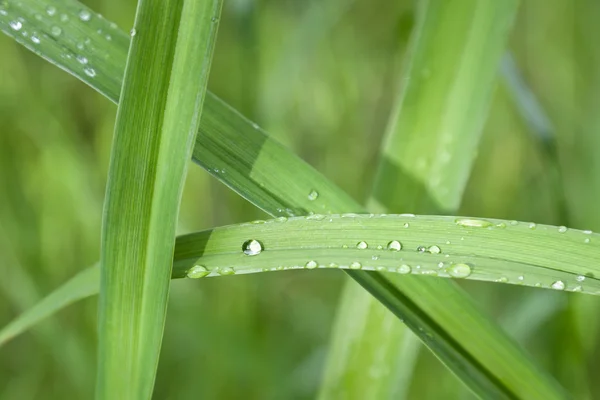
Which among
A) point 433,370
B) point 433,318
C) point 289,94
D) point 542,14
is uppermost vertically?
point 542,14

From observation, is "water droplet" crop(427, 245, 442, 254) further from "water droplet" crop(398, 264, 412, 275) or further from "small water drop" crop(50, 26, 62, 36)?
"small water drop" crop(50, 26, 62, 36)

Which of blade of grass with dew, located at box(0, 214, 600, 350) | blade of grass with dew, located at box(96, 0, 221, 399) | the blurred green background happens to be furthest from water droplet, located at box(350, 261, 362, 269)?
the blurred green background

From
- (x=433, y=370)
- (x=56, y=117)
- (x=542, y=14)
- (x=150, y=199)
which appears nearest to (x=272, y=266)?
(x=150, y=199)

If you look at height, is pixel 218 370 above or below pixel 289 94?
below

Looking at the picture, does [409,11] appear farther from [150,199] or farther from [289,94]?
[150,199]

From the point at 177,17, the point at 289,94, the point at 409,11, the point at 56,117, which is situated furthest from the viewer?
the point at 56,117
